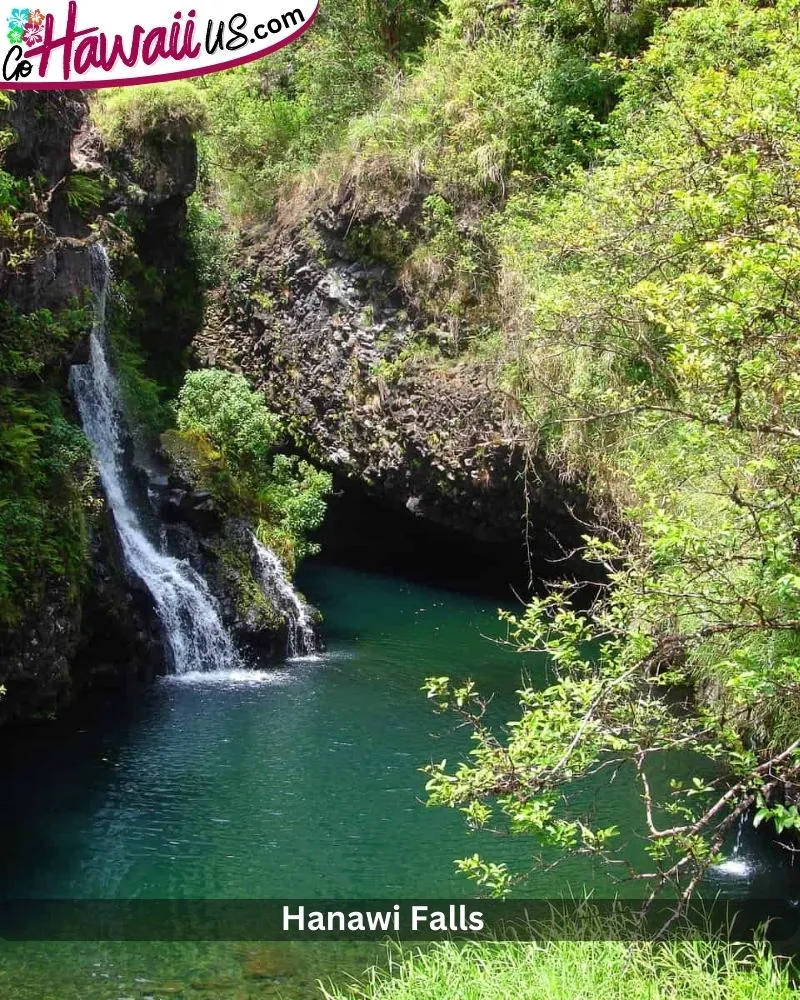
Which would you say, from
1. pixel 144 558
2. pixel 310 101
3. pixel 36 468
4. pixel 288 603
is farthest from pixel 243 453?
pixel 310 101

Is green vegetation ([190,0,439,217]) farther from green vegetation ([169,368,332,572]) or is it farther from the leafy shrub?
green vegetation ([169,368,332,572])

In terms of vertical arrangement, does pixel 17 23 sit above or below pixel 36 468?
above

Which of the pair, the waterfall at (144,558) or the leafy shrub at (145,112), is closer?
the waterfall at (144,558)

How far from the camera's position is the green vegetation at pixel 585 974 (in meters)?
5.55

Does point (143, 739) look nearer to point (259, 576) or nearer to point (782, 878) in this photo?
point (259, 576)

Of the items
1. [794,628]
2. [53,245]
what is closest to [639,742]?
[794,628]

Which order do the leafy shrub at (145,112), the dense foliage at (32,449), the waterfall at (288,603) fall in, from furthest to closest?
the leafy shrub at (145,112) → the waterfall at (288,603) → the dense foliage at (32,449)

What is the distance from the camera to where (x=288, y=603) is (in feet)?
56.4

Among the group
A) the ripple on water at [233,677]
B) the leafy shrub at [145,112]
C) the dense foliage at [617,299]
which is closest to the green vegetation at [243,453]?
the ripple on water at [233,677]
